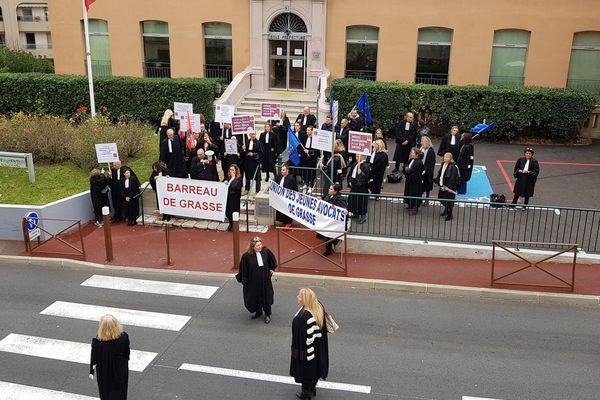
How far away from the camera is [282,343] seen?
30.4 feet

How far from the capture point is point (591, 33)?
24328mm

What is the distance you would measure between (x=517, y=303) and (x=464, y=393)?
358 cm

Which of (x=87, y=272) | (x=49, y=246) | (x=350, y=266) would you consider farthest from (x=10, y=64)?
(x=350, y=266)

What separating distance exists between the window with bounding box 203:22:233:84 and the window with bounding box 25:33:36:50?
171 feet

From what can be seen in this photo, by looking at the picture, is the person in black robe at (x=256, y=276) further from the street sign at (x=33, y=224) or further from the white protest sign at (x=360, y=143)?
the street sign at (x=33, y=224)

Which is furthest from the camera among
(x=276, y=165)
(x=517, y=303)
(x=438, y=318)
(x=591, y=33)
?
(x=591, y=33)

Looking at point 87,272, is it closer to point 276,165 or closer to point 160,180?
point 160,180

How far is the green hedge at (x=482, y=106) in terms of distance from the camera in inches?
859

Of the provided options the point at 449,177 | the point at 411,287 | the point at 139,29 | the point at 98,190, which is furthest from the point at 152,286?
the point at 139,29

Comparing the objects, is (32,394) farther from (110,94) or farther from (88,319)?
(110,94)

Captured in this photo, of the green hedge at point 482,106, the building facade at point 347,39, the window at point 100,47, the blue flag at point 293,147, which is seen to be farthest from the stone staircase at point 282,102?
the blue flag at point 293,147

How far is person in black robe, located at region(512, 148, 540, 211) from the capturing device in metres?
14.1

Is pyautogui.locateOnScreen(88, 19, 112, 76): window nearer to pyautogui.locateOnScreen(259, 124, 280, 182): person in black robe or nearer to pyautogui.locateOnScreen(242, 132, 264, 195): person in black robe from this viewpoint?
pyautogui.locateOnScreen(259, 124, 280, 182): person in black robe

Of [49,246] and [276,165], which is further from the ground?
[276,165]
